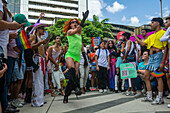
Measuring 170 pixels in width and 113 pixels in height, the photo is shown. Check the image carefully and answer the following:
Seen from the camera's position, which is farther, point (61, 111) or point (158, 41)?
point (158, 41)

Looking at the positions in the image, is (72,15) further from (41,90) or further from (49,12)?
(41,90)

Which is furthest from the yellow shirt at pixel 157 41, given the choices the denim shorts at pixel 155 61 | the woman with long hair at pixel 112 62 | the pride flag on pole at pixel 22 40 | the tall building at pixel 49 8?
the tall building at pixel 49 8

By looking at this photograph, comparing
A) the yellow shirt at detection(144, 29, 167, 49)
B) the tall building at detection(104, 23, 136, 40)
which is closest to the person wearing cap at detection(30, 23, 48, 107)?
the yellow shirt at detection(144, 29, 167, 49)

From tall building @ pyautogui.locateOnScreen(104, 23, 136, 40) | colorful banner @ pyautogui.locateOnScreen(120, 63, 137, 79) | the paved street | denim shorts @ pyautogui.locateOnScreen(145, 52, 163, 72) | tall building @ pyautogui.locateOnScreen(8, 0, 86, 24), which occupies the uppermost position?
tall building @ pyautogui.locateOnScreen(8, 0, 86, 24)

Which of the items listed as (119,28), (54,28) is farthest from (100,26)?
(119,28)

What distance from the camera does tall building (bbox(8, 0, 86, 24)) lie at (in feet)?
188

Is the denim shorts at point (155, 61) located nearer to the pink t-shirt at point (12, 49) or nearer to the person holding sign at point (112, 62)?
the pink t-shirt at point (12, 49)

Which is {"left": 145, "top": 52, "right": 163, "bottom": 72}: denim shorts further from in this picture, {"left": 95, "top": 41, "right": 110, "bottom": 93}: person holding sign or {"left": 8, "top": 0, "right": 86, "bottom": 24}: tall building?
{"left": 8, "top": 0, "right": 86, "bottom": 24}: tall building

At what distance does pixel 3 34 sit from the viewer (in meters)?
2.22

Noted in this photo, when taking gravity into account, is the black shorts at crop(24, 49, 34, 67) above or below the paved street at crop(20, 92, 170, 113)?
above

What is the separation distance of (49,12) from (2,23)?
62.9 metres

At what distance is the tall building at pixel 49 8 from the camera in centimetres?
5745

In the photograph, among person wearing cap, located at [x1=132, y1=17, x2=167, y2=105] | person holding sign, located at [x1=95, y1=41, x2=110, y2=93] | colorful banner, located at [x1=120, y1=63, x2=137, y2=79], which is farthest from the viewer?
person holding sign, located at [x1=95, y1=41, x2=110, y2=93]

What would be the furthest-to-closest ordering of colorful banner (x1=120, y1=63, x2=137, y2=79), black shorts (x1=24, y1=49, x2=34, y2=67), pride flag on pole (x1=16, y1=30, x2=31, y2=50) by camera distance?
colorful banner (x1=120, y1=63, x2=137, y2=79) → black shorts (x1=24, y1=49, x2=34, y2=67) → pride flag on pole (x1=16, y1=30, x2=31, y2=50)
